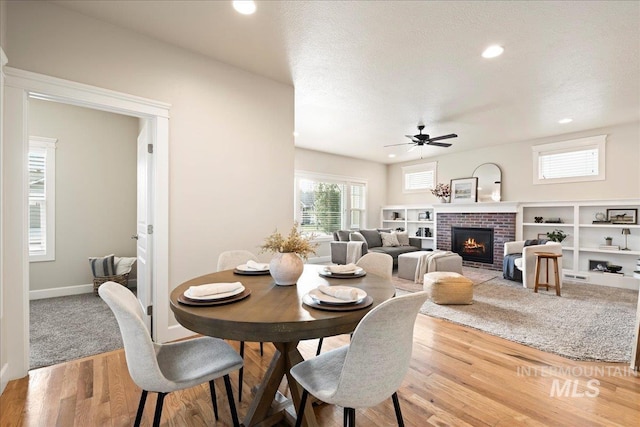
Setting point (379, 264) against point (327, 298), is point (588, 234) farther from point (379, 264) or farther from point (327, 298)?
point (327, 298)

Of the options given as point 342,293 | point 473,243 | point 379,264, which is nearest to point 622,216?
point 473,243

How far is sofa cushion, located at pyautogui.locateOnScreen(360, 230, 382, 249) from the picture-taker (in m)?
6.27

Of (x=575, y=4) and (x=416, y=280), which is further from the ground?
(x=575, y=4)

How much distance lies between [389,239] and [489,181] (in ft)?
8.36

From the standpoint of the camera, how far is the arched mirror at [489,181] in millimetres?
6262

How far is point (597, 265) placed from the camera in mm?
5012

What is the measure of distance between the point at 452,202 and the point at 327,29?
18.7 ft

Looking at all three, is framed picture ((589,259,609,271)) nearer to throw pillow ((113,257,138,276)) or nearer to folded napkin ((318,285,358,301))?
folded napkin ((318,285,358,301))

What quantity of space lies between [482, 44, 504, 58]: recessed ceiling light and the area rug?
8.77 feet

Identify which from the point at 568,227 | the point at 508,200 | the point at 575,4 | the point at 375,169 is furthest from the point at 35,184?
the point at 568,227

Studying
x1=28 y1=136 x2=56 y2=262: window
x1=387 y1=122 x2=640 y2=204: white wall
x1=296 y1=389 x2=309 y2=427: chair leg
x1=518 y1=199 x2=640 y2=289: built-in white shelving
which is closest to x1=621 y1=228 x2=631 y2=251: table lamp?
x1=518 y1=199 x2=640 y2=289: built-in white shelving

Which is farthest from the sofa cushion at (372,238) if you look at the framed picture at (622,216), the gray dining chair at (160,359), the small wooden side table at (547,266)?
the gray dining chair at (160,359)

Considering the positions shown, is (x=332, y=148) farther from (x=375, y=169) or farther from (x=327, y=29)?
(x=327, y=29)

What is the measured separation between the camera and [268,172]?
127 inches
